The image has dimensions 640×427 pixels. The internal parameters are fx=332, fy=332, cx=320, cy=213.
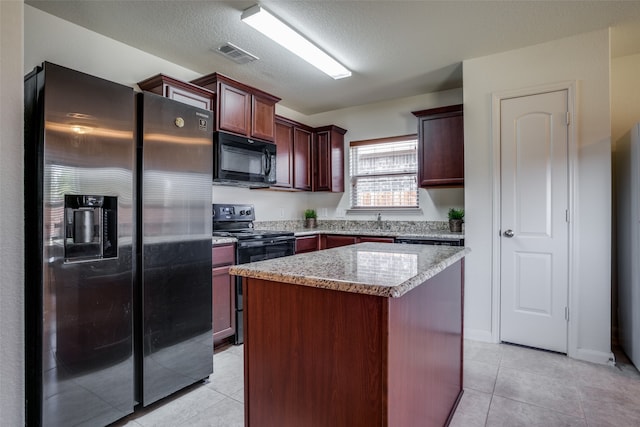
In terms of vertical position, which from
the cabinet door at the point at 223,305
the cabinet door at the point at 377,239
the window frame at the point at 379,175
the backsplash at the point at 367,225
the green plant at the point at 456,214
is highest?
the window frame at the point at 379,175

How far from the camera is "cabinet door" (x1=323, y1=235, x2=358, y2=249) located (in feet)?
12.7

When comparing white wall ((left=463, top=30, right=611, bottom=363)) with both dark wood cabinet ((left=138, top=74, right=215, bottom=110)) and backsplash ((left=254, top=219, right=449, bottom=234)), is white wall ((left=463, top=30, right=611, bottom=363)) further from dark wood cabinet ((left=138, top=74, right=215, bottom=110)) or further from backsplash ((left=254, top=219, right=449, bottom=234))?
dark wood cabinet ((left=138, top=74, right=215, bottom=110))

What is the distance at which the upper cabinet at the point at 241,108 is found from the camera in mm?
3094

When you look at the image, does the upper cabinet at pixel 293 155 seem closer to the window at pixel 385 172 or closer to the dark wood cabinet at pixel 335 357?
the window at pixel 385 172

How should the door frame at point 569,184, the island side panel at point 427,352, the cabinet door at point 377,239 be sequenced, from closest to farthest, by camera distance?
the island side panel at point 427,352, the door frame at point 569,184, the cabinet door at point 377,239

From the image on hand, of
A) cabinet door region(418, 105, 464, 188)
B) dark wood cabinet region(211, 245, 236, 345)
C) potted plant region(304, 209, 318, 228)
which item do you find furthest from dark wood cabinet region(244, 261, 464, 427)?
potted plant region(304, 209, 318, 228)

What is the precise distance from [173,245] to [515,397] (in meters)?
2.40

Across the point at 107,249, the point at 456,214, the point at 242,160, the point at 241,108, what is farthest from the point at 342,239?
the point at 107,249

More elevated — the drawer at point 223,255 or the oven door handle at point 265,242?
the oven door handle at point 265,242

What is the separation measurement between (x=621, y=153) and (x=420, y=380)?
283 cm

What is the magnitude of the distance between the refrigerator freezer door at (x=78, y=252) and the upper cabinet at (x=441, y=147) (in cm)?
280

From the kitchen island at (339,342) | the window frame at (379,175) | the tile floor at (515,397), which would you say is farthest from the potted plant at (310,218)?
the kitchen island at (339,342)

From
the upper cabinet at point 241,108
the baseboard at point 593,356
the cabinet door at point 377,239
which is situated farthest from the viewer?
the cabinet door at point 377,239

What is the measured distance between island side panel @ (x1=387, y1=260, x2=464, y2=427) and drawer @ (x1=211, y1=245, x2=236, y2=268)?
1.84 metres
